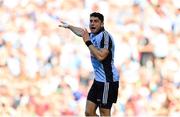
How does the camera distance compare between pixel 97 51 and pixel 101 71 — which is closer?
pixel 97 51

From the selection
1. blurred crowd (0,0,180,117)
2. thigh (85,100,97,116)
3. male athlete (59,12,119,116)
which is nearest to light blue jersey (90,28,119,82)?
male athlete (59,12,119,116)

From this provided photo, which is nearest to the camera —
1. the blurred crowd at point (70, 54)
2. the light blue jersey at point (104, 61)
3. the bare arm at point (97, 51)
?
the bare arm at point (97, 51)

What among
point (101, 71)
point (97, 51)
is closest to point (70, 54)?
point (101, 71)

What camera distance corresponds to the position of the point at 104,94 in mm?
6457

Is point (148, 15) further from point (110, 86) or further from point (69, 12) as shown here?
point (110, 86)

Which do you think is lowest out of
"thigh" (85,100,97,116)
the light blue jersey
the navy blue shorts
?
"thigh" (85,100,97,116)

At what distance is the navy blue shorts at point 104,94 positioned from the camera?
21.2 ft

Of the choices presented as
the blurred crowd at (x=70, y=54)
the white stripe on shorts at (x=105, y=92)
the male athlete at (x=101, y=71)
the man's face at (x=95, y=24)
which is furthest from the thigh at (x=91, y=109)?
the blurred crowd at (x=70, y=54)

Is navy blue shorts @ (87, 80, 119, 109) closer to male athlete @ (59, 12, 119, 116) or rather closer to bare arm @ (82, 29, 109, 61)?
male athlete @ (59, 12, 119, 116)

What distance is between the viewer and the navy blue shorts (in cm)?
645

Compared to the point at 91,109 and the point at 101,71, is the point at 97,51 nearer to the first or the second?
the point at 101,71

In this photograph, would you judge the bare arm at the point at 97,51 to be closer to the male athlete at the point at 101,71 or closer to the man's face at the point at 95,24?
the male athlete at the point at 101,71

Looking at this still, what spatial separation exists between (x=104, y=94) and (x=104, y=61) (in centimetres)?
35

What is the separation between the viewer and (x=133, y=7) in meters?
9.10
